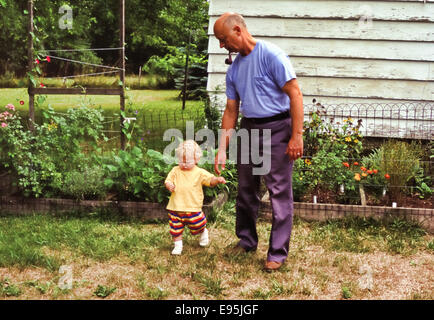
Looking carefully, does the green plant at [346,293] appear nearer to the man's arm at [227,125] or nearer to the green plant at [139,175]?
the man's arm at [227,125]

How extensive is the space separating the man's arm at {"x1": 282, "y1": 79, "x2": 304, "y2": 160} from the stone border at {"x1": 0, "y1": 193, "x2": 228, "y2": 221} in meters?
1.64

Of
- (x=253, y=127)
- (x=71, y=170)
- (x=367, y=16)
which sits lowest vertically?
(x=71, y=170)

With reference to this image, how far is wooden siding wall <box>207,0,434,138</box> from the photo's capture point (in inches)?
248

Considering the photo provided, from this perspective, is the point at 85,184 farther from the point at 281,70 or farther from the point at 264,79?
the point at 281,70

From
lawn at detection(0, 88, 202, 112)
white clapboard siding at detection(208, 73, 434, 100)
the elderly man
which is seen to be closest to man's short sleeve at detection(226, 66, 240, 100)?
the elderly man

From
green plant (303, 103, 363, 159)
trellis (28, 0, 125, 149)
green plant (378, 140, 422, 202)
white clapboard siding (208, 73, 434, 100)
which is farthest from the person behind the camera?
white clapboard siding (208, 73, 434, 100)

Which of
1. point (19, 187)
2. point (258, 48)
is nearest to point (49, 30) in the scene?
point (19, 187)

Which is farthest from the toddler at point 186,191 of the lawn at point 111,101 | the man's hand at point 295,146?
the lawn at point 111,101

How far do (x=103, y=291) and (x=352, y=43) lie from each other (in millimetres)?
4485

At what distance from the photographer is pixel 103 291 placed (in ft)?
11.3

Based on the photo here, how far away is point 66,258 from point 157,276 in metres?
0.83

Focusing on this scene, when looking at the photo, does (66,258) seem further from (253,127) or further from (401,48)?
(401,48)

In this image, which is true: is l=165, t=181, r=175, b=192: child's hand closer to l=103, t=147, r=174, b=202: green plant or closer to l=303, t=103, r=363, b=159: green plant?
l=103, t=147, r=174, b=202: green plant

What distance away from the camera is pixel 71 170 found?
5430mm
